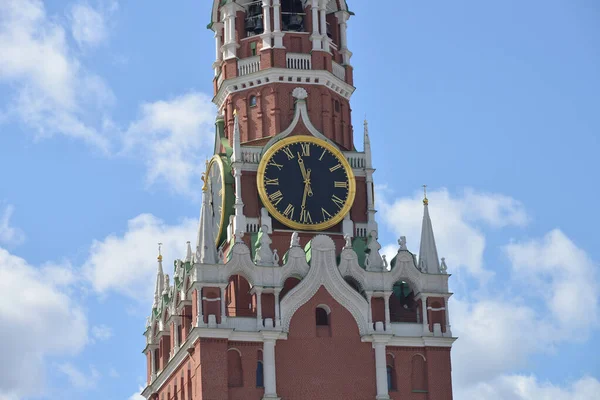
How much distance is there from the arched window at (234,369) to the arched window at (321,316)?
3.50 meters

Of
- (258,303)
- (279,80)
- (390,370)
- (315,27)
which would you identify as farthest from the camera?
(315,27)

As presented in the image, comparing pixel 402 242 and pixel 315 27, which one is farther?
pixel 315 27

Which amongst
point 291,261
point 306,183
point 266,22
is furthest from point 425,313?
point 266,22

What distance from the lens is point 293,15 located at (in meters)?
75.8

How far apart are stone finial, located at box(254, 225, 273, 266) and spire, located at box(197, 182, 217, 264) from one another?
61.9 inches

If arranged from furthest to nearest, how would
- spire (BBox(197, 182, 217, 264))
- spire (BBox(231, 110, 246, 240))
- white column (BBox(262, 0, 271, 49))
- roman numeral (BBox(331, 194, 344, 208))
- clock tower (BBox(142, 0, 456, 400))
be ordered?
1. white column (BBox(262, 0, 271, 49))
2. roman numeral (BBox(331, 194, 344, 208))
3. spire (BBox(231, 110, 246, 240))
4. spire (BBox(197, 182, 217, 264))
5. clock tower (BBox(142, 0, 456, 400))

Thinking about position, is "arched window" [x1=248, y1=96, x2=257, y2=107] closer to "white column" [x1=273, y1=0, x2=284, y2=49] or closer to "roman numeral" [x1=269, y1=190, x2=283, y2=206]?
"white column" [x1=273, y1=0, x2=284, y2=49]

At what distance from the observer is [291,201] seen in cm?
7162

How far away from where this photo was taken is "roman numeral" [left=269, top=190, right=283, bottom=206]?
234ft

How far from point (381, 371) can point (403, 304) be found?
3567 mm

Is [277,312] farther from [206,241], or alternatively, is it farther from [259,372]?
[206,241]

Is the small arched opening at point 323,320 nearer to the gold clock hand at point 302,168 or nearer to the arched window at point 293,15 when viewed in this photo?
the gold clock hand at point 302,168

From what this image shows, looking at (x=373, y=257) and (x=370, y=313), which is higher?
(x=373, y=257)

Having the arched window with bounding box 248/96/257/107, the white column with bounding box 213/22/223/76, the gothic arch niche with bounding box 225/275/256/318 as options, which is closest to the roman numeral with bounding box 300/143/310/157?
the arched window with bounding box 248/96/257/107
